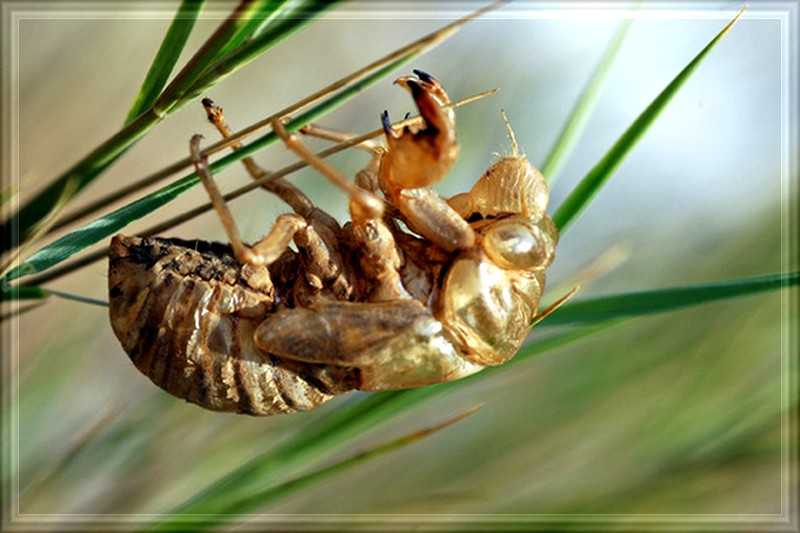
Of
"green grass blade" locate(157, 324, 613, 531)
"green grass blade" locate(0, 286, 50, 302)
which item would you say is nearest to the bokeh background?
"green grass blade" locate(157, 324, 613, 531)

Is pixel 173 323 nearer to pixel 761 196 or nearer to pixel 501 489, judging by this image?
pixel 501 489

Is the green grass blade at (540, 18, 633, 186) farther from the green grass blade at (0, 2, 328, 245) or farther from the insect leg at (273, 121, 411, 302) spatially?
the green grass blade at (0, 2, 328, 245)

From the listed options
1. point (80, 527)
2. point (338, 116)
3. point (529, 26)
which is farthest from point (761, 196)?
point (80, 527)

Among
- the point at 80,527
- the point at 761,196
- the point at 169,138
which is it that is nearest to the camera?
the point at 80,527

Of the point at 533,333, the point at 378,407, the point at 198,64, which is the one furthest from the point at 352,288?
the point at 533,333

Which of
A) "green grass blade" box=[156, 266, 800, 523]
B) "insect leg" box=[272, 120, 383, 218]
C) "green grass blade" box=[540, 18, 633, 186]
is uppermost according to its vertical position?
"green grass blade" box=[540, 18, 633, 186]

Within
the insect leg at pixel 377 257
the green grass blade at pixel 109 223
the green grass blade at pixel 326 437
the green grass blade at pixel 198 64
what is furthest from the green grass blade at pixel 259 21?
the green grass blade at pixel 326 437

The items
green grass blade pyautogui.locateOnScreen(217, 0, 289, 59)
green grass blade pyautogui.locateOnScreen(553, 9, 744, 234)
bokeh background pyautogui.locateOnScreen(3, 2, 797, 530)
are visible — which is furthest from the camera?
bokeh background pyautogui.locateOnScreen(3, 2, 797, 530)
